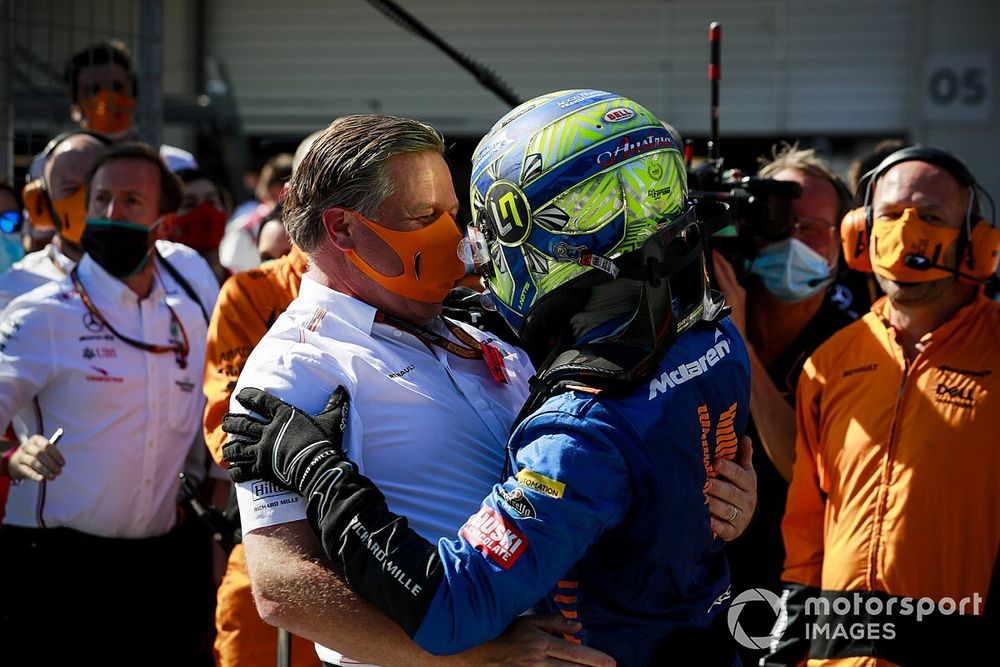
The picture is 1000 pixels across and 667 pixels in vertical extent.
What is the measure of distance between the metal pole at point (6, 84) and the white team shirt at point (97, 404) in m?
1.25

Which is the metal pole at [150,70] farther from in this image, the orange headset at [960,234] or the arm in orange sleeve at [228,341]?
the orange headset at [960,234]

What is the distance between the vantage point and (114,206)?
12.8 feet

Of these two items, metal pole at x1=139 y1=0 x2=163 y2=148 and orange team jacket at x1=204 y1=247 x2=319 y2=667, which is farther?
metal pole at x1=139 y1=0 x2=163 y2=148

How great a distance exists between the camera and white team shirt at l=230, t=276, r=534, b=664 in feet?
6.37

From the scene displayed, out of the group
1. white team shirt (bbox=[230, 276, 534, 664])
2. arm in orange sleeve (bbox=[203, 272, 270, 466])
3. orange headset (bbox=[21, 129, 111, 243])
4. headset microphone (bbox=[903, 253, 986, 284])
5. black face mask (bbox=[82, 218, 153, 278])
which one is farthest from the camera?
orange headset (bbox=[21, 129, 111, 243])

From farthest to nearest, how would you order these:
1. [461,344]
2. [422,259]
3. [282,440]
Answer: [461,344]
[422,259]
[282,440]

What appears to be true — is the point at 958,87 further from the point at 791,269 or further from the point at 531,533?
the point at 531,533

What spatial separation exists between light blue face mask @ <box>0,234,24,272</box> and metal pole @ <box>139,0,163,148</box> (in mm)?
734

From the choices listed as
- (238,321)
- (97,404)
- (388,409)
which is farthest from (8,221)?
(388,409)

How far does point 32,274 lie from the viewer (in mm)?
3986

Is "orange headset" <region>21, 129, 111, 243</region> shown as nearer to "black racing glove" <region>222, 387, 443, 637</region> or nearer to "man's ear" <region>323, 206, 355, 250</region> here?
"man's ear" <region>323, 206, 355, 250</region>

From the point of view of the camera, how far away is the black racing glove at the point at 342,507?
5.40 ft

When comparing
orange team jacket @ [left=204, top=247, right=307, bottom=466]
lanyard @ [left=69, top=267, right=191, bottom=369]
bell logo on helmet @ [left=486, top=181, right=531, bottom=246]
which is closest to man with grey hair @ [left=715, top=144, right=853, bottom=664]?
orange team jacket @ [left=204, top=247, right=307, bottom=466]

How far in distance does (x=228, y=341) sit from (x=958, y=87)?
11058 mm
